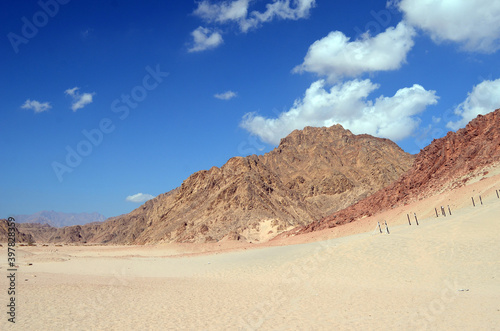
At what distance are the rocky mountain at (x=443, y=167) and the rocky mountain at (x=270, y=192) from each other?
43.2ft

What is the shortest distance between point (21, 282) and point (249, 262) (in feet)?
39.8

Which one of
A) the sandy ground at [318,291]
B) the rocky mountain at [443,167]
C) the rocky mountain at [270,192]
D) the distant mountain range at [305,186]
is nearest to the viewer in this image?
the sandy ground at [318,291]

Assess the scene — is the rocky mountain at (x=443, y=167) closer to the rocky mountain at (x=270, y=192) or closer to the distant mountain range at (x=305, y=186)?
the distant mountain range at (x=305, y=186)

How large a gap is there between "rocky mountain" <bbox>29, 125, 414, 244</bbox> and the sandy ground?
28.2 meters

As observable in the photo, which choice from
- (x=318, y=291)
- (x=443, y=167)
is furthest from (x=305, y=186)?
(x=318, y=291)

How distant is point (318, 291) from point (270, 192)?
53.3 metres

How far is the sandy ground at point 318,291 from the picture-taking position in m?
9.80

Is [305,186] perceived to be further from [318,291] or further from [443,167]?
[318,291]

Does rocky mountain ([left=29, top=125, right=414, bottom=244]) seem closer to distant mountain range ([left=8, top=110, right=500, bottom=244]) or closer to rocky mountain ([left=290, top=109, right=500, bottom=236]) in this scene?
distant mountain range ([left=8, top=110, right=500, bottom=244])

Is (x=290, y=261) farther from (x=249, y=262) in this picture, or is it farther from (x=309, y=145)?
(x=309, y=145)

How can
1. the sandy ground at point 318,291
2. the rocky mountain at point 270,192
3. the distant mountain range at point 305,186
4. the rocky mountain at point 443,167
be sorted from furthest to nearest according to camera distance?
the rocky mountain at point 270,192 < the distant mountain range at point 305,186 < the rocky mountain at point 443,167 < the sandy ground at point 318,291

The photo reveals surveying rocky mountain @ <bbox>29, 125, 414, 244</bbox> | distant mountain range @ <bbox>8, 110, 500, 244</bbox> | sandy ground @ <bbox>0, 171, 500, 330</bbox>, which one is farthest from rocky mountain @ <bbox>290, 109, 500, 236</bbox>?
rocky mountain @ <bbox>29, 125, 414, 244</bbox>

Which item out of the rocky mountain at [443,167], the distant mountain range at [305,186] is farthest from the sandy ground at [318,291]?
the distant mountain range at [305,186]

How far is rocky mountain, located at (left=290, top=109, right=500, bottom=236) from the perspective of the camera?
1339 inches
